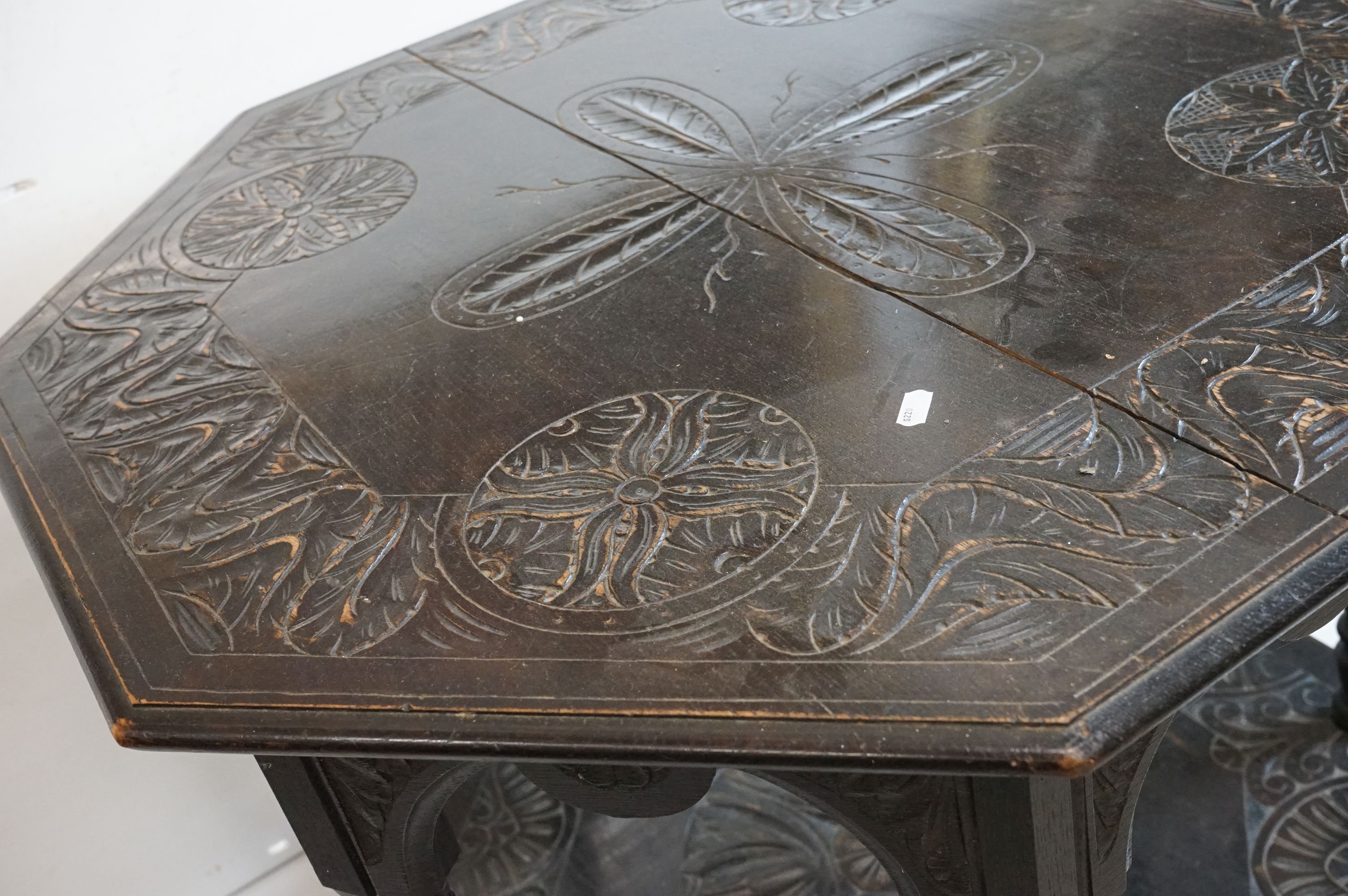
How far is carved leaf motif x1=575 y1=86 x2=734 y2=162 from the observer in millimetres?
1351

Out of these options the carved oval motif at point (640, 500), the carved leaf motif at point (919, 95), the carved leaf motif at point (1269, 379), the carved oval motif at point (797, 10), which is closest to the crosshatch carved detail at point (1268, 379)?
the carved leaf motif at point (1269, 379)

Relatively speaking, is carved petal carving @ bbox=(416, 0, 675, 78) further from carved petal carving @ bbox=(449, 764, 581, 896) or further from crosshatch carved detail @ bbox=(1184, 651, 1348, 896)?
crosshatch carved detail @ bbox=(1184, 651, 1348, 896)

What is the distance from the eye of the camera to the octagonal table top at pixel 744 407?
73cm

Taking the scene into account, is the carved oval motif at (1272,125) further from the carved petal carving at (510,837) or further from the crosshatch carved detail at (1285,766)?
the carved petal carving at (510,837)

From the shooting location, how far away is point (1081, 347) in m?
0.93

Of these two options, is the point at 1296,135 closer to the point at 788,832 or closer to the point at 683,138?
the point at 683,138

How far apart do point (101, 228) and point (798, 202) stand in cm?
104

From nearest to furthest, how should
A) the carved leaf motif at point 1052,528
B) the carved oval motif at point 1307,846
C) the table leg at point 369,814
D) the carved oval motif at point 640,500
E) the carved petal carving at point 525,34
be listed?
1. the carved leaf motif at point 1052,528
2. the carved oval motif at point 640,500
3. the table leg at point 369,814
4. the carved oval motif at point 1307,846
5. the carved petal carving at point 525,34

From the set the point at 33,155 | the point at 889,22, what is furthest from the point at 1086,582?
the point at 33,155

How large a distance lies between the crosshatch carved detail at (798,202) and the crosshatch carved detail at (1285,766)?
0.95m

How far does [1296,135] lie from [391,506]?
903 mm

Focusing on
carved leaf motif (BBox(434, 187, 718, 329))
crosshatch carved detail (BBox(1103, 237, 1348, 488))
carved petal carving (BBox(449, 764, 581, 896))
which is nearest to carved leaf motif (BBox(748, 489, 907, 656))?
crosshatch carved detail (BBox(1103, 237, 1348, 488))

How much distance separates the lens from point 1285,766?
1.65 m

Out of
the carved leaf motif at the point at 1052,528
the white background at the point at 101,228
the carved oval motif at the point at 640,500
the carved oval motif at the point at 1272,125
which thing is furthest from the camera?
the white background at the point at 101,228
